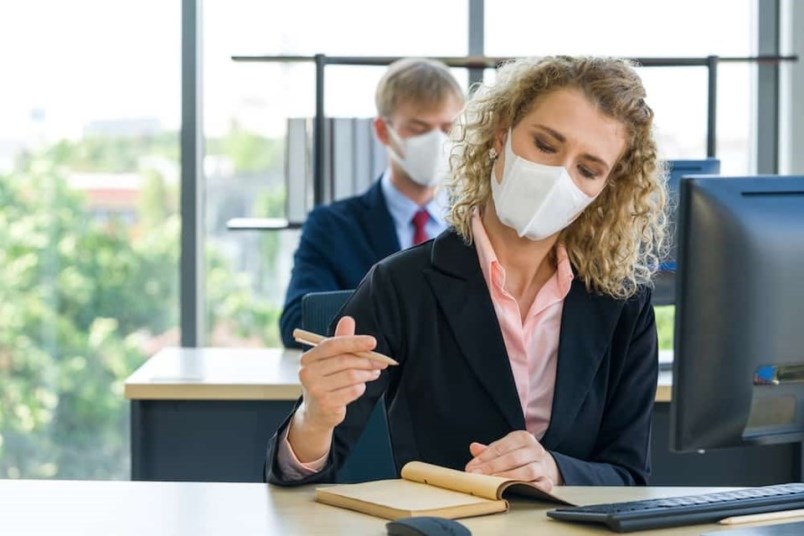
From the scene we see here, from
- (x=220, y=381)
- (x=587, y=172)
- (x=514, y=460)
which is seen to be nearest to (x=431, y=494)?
(x=514, y=460)

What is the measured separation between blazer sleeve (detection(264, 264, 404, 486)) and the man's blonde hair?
147 cm

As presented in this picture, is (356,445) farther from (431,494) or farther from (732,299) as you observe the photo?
(732,299)

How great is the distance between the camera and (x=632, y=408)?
5.99 feet

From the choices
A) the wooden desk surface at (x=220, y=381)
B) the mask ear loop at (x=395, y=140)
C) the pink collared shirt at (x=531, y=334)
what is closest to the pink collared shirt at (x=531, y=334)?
the pink collared shirt at (x=531, y=334)

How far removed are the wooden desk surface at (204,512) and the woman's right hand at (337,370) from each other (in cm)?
13

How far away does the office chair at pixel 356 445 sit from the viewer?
82.7 inches

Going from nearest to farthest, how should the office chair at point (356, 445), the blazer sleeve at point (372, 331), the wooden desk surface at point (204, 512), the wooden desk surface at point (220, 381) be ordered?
the wooden desk surface at point (204, 512), the blazer sleeve at point (372, 331), the office chair at point (356, 445), the wooden desk surface at point (220, 381)

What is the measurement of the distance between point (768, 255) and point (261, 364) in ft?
5.91

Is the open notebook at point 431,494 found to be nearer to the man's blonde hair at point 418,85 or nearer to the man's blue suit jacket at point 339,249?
the man's blue suit jacket at point 339,249

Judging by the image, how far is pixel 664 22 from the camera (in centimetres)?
411

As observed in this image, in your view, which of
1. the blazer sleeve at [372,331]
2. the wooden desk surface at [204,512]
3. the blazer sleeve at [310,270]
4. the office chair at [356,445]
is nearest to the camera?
the wooden desk surface at [204,512]

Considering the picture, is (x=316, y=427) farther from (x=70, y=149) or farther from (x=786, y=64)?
(x=786, y=64)

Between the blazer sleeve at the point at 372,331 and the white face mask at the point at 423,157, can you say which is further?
the white face mask at the point at 423,157

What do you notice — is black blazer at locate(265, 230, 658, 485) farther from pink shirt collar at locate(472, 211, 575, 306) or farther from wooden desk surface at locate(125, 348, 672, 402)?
wooden desk surface at locate(125, 348, 672, 402)
